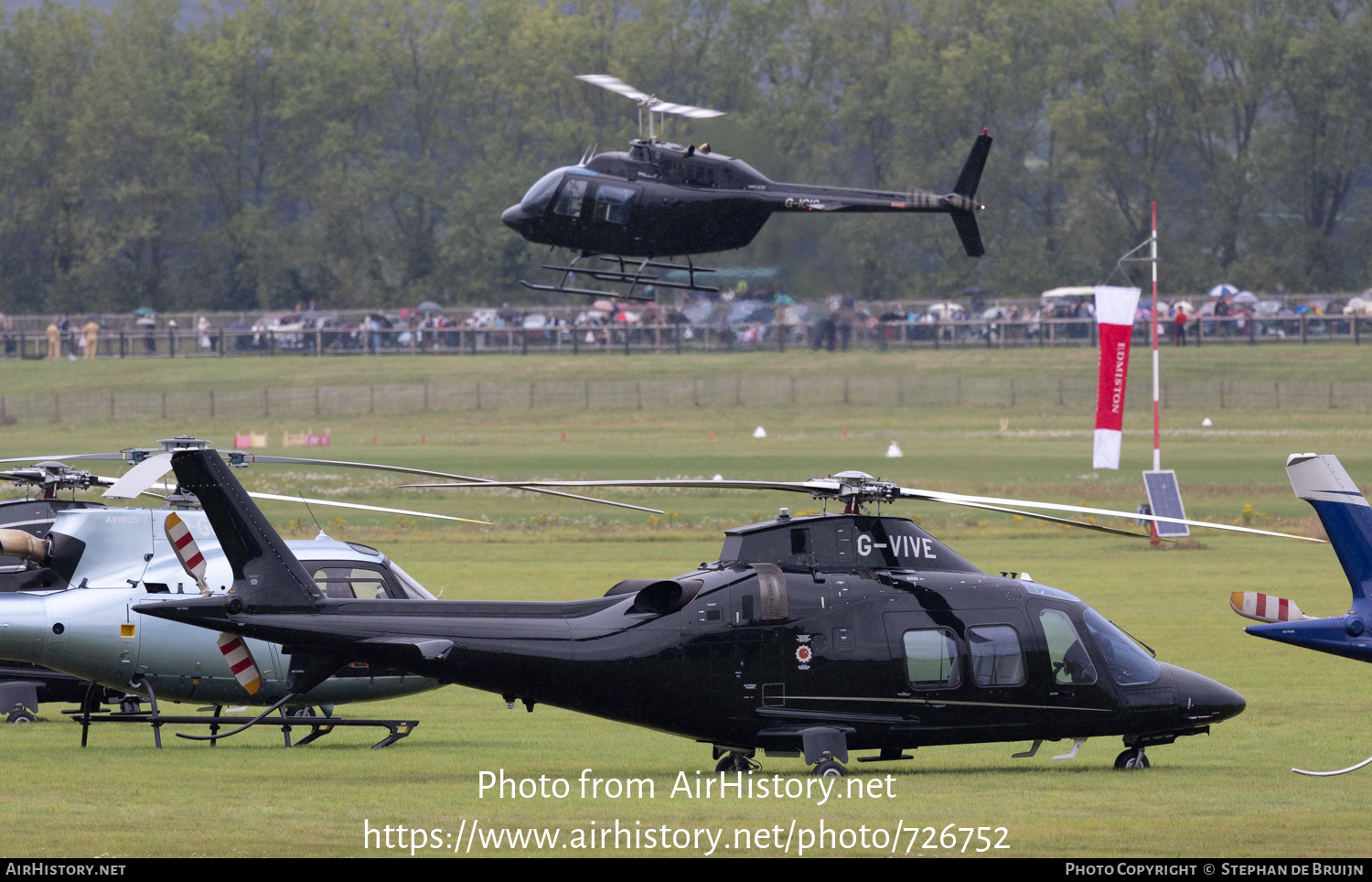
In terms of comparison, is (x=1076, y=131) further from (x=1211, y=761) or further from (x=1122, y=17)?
(x=1211, y=761)

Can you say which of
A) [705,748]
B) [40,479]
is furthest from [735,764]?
[40,479]

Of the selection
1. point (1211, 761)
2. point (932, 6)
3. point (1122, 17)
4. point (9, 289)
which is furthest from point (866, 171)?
point (1211, 761)

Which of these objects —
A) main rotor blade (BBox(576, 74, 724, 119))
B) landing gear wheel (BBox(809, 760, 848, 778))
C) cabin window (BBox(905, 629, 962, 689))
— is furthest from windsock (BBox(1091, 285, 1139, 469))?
landing gear wheel (BBox(809, 760, 848, 778))

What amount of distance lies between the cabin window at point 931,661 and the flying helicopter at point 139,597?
533 cm

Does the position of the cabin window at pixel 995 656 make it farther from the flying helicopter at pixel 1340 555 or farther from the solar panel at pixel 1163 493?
the solar panel at pixel 1163 493

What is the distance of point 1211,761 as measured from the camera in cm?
1836

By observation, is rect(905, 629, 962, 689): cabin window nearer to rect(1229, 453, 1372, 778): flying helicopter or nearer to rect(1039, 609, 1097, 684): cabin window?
rect(1039, 609, 1097, 684): cabin window

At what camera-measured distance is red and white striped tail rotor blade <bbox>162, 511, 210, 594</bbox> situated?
17688mm

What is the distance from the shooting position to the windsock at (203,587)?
1759 centimetres

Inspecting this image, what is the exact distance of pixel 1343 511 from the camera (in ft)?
56.4

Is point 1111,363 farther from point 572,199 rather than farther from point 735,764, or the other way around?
point 735,764

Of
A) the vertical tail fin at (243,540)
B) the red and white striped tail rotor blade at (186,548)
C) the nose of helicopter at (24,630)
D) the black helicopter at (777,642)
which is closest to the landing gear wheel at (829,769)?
the black helicopter at (777,642)

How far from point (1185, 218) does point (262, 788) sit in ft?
395

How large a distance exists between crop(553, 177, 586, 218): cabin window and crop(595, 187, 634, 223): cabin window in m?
0.26
